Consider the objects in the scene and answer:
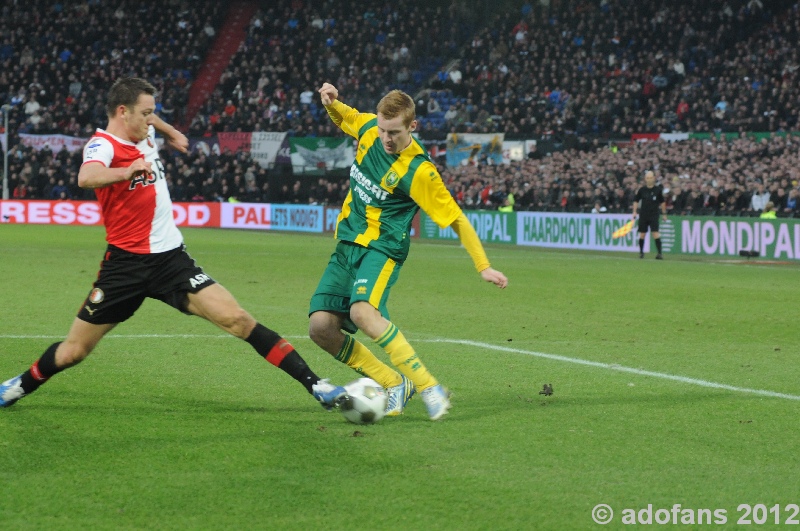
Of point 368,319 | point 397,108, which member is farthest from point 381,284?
point 397,108

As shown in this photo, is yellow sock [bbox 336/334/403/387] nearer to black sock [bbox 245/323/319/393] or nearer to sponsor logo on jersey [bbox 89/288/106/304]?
black sock [bbox 245/323/319/393]

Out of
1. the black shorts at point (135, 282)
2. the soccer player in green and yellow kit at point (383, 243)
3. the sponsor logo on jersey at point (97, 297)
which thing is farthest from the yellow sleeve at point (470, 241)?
the sponsor logo on jersey at point (97, 297)

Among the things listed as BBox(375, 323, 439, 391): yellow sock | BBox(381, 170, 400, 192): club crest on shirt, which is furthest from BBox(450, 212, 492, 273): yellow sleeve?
BBox(375, 323, 439, 391): yellow sock

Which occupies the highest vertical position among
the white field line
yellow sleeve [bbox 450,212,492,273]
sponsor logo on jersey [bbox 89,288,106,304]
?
yellow sleeve [bbox 450,212,492,273]

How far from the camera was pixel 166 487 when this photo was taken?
453 centimetres

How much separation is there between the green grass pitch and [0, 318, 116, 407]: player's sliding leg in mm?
155

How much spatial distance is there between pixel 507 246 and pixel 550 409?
2238cm

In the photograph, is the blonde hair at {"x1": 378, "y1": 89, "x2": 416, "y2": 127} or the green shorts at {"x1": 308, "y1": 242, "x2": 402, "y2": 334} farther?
the green shorts at {"x1": 308, "y1": 242, "x2": 402, "y2": 334}

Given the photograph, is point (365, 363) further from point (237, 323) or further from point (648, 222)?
point (648, 222)

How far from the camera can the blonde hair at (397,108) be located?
599 centimetres

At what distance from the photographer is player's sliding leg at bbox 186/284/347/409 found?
5.92 metres

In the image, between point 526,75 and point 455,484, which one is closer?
point 455,484

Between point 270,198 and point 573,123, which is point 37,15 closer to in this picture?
point 270,198

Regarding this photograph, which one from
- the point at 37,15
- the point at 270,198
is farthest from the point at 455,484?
the point at 37,15
